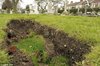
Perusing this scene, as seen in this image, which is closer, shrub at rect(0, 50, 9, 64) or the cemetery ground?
shrub at rect(0, 50, 9, 64)

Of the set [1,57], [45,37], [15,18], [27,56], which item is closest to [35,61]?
[27,56]

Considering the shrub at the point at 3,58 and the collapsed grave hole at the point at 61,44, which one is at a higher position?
the shrub at the point at 3,58

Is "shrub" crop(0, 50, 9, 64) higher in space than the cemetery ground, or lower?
higher

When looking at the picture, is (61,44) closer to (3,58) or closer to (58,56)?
(58,56)

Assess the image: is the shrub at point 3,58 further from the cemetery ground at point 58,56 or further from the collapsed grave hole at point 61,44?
the collapsed grave hole at point 61,44

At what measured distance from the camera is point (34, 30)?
19500 mm

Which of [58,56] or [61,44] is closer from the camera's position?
[58,56]

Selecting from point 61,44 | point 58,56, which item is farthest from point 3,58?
point 61,44

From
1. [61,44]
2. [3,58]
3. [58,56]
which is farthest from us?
[61,44]

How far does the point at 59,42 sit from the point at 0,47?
3.24m

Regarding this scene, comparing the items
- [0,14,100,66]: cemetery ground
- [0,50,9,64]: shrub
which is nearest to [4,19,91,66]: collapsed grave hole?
[0,14,100,66]: cemetery ground

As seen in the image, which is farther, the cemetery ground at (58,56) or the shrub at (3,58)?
the cemetery ground at (58,56)

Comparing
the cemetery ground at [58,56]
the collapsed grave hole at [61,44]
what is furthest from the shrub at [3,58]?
the collapsed grave hole at [61,44]

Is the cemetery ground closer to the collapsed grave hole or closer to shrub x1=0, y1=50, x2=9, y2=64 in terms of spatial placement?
shrub x1=0, y1=50, x2=9, y2=64
